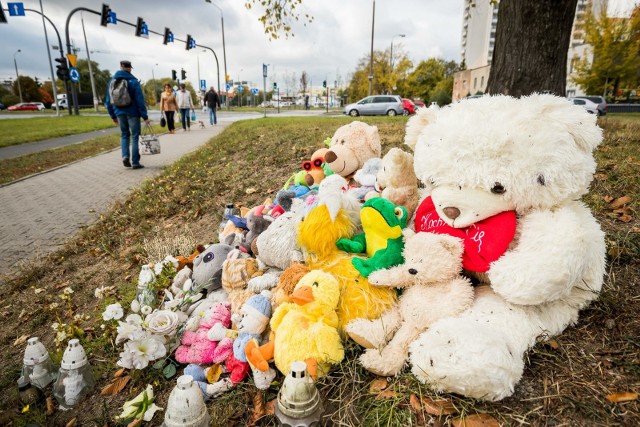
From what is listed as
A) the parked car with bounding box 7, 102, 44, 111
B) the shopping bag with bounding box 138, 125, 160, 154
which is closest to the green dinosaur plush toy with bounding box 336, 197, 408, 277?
the shopping bag with bounding box 138, 125, 160, 154

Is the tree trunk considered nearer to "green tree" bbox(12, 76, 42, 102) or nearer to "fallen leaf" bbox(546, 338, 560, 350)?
"fallen leaf" bbox(546, 338, 560, 350)

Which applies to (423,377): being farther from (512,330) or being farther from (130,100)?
(130,100)

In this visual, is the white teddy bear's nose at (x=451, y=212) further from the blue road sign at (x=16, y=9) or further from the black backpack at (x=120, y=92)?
the blue road sign at (x=16, y=9)

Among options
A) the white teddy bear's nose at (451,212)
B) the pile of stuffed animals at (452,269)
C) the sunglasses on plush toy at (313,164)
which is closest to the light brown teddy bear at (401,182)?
the pile of stuffed animals at (452,269)

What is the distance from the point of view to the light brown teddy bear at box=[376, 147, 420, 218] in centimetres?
245

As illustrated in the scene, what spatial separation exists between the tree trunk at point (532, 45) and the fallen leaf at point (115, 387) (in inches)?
183

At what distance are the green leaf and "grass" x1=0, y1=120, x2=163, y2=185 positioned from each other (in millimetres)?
7901

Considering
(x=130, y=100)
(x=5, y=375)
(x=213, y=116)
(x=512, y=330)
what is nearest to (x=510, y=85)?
(x=512, y=330)

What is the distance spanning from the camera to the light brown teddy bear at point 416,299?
178 cm

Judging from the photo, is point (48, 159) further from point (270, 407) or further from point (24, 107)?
point (24, 107)

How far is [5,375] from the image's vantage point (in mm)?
2471

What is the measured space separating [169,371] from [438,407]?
1.49 m

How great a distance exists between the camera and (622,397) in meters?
1.52

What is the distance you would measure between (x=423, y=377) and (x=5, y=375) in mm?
2716
